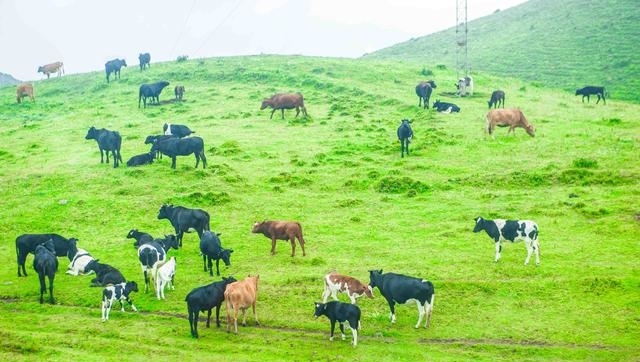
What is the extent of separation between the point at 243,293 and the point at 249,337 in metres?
1.32

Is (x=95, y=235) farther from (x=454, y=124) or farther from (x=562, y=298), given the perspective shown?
(x=454, y=124)

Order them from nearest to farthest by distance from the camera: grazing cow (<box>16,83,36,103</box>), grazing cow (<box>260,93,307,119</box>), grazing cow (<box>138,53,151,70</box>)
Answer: grazing cow (<box>260,93,307,119</box>)
grazing cow (<box>16,83,36,103</box>)
grazing cow (<box>138,53,151,70</box>)

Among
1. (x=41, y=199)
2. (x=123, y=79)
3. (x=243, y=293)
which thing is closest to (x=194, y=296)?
(x=243, y=293)

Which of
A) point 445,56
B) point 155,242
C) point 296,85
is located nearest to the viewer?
point 155,242

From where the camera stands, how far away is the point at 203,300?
59.7ft

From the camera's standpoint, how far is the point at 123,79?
68.7 metres

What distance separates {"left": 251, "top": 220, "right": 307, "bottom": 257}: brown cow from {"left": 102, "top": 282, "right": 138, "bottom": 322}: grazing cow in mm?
6297

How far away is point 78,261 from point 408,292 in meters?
12.3

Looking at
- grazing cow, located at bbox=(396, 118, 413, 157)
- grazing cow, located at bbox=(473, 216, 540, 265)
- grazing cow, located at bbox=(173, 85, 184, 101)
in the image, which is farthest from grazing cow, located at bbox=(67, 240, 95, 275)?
grazing cow, located at bbox=(173, 85, 184, 101)

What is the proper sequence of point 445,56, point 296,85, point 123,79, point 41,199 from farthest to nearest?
point 445,56, point 123,79, point 296,85, point 41,199

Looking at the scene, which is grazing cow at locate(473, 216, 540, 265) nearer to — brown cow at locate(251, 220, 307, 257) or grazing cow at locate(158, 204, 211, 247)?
brown cow at locate(251, 220, 307, 257)

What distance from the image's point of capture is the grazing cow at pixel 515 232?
23.2m

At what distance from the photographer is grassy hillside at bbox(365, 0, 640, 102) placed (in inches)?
2662

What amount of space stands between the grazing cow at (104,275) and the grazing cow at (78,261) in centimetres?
45
